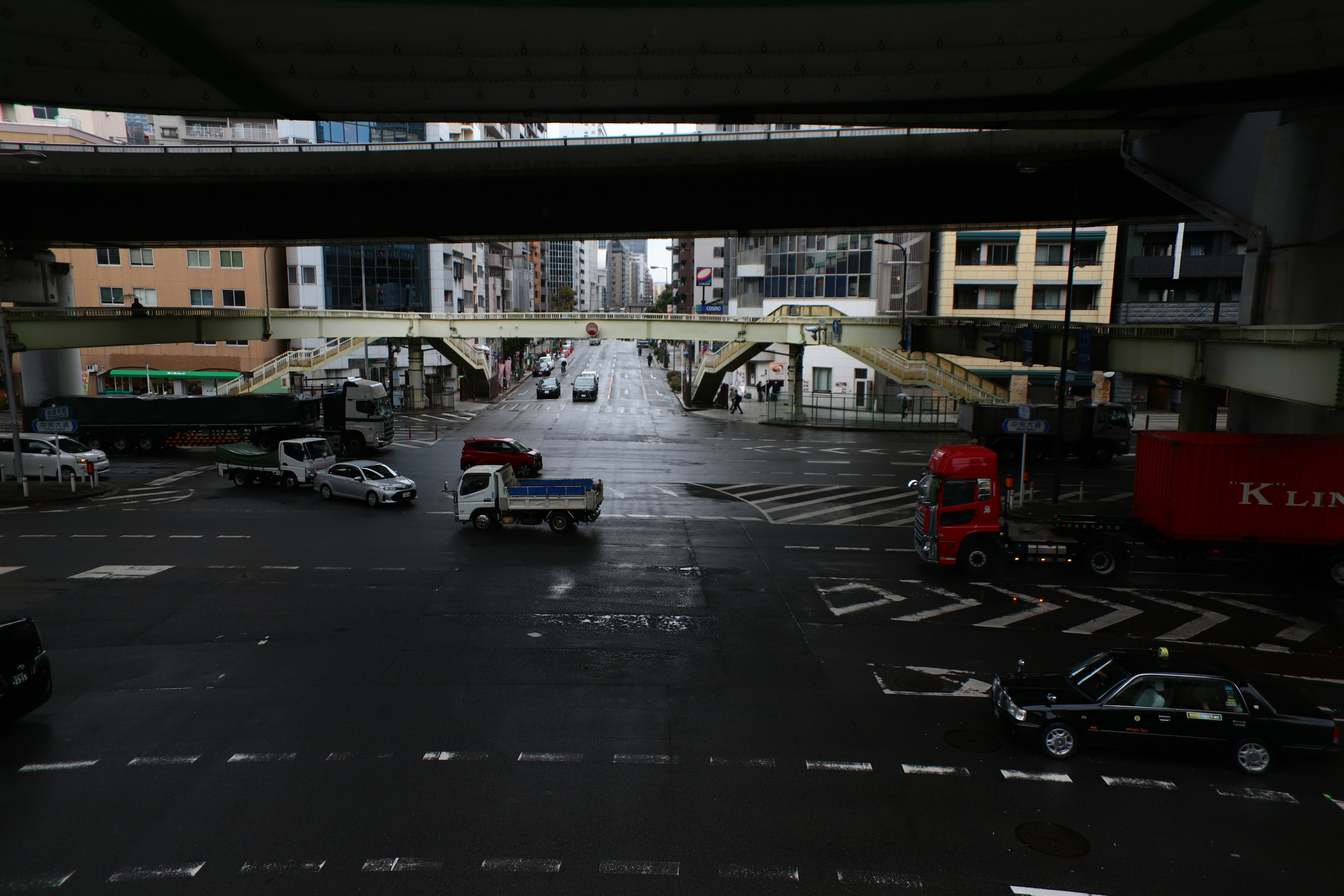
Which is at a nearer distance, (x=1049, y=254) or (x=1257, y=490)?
(x=1257, y=490)

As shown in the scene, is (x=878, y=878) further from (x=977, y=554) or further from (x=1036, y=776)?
(x=977, y=554)

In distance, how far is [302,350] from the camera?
58.2 metres

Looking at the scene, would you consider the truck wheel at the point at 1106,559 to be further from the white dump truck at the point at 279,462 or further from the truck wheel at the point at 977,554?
the white dump truck at the point at 279,462

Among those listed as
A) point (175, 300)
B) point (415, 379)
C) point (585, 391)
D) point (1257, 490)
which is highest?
point (175, 300)

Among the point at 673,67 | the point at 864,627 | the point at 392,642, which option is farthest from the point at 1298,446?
the point at 392,642

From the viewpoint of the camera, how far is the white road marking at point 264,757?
10.9 m

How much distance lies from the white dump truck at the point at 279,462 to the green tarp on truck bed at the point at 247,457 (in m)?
0.01

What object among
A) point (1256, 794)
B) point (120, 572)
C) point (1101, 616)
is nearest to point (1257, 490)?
point (1101, 616)

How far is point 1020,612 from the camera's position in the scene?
686 inches

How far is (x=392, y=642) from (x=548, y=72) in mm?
11668

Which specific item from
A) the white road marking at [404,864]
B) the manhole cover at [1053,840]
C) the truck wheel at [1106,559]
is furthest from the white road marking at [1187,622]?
the white road marking at [404,864]

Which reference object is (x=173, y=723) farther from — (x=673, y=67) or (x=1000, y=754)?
(x=673, y=67)

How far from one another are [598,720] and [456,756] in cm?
216

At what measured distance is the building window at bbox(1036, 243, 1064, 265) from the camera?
60.9 metres
